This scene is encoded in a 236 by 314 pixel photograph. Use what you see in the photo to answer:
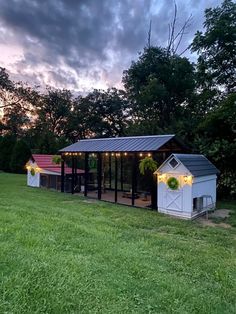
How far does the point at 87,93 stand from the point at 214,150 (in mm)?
18721

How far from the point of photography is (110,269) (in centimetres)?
394

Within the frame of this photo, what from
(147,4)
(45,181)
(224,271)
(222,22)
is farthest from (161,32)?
(224,271)

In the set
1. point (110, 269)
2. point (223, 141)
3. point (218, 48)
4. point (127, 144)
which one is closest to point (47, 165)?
point (127, 144)

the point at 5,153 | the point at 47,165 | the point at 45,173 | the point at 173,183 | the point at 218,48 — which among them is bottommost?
the point at 173,183

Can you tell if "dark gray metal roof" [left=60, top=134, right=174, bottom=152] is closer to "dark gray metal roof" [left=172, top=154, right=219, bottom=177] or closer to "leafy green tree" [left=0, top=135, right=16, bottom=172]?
"dark gray metal roof" [left=172, top=154, right=219, bottom=177]

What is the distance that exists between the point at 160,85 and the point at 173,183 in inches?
406

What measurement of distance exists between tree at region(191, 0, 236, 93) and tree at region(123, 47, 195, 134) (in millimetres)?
2657

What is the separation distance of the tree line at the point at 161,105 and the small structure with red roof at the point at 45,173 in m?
5.32

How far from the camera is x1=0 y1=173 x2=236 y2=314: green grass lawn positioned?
115 inches

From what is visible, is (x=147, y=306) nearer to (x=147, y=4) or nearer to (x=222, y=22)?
(x=222, y=22)

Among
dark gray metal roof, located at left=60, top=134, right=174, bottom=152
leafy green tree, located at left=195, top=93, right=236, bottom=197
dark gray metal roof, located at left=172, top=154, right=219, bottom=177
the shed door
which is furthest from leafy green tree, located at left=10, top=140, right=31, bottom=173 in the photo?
the shed door

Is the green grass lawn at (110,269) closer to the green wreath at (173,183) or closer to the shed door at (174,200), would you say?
the shed door at (174,200)

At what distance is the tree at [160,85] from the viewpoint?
18.5 meters

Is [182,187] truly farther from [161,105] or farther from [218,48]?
[161,105]
